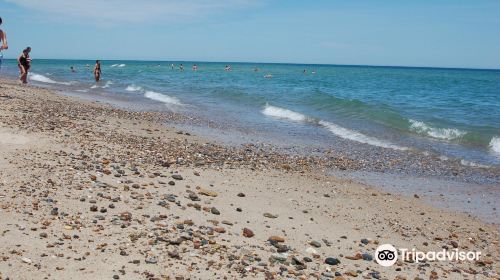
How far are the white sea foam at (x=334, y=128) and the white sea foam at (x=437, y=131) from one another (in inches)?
111

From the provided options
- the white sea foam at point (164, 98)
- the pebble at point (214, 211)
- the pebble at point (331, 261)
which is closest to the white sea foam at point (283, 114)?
the white sea foam at point (164, 98)

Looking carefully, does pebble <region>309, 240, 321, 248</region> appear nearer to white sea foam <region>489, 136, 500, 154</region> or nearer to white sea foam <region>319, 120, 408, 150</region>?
white sea foam <region>319, 120, 408, 150</region>

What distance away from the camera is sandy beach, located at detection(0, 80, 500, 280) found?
543cm

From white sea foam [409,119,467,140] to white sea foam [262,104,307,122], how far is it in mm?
4785

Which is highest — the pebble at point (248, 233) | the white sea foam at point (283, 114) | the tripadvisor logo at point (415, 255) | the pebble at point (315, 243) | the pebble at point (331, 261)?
the white sea foam at point (283, 114)

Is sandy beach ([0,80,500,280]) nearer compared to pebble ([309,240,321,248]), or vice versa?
sandy beach ([0,80,500,280])

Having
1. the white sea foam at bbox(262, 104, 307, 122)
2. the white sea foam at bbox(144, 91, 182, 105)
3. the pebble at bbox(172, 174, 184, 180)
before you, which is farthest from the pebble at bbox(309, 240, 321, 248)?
the white sea foam at bbox(144, 91, 182, 105)

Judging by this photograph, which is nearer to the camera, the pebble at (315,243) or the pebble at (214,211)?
the pebble at (315,243)

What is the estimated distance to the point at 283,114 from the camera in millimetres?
23344

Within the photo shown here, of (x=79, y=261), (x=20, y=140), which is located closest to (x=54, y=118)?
(x=20, y=140)

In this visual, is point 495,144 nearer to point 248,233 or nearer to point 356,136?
point 356,136

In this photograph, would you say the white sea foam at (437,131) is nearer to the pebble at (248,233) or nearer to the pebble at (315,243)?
the pebble at (315,243)

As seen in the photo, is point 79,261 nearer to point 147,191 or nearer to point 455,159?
point 147,191

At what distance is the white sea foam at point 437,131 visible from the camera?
60.0 ft
